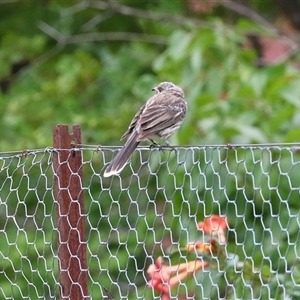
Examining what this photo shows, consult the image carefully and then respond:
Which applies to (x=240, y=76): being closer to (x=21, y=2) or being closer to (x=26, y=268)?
(x=26, y=268)

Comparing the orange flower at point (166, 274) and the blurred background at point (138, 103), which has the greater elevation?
the blurred background at point (138, 103)

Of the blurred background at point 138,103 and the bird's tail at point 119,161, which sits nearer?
the bird's tail at point 119,161

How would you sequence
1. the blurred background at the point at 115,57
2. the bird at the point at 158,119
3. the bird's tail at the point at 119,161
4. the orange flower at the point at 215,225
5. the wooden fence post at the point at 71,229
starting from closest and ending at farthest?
the wooden fence post at the point at 71,229 < the orange flower at the point at 215,225 < the bird's tail at the point at 119,161 < the bird at the point at 158,119 < the blurred background at the point at 115,57

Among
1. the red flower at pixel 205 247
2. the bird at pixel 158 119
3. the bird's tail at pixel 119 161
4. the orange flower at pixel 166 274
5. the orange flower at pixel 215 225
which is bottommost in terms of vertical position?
the orange flower at pixel 166 274

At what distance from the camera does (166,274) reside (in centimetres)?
505

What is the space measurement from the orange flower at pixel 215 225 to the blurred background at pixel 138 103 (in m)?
1.24

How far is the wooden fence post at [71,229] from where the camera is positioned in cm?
466

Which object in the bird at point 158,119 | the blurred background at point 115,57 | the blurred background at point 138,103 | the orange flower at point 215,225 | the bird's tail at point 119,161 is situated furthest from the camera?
the blurred background at point 115,57

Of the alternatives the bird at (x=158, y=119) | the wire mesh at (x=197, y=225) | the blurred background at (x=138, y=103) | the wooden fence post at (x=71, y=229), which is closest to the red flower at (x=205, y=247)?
the wire mesh at (x=197, y=225)

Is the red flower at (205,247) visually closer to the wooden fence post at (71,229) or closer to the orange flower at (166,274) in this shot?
the orange flower at (166,274)

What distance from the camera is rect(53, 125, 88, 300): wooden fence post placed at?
4664mm

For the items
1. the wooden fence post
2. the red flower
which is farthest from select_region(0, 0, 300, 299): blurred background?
the wooden fence post

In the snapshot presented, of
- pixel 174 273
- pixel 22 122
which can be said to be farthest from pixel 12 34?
pixel 174 273

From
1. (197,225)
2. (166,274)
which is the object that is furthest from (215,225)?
(166,274)
